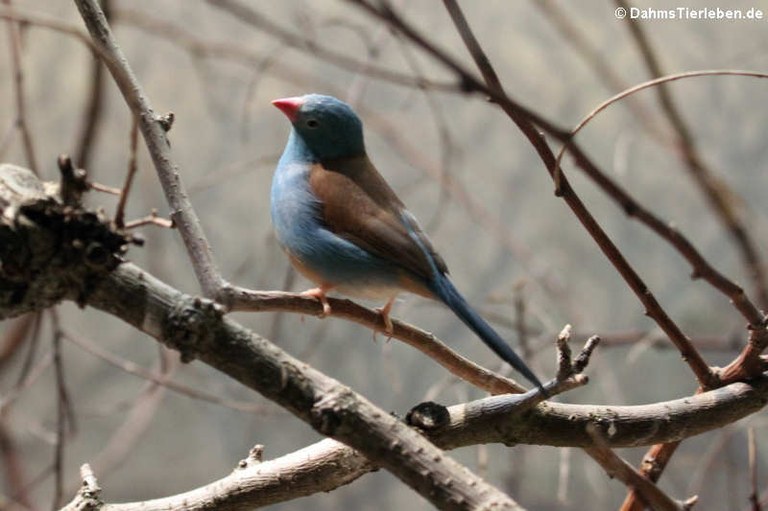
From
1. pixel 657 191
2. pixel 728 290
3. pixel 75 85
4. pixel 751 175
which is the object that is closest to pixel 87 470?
pixel 728 290

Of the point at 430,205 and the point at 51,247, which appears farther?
the point at 430,205

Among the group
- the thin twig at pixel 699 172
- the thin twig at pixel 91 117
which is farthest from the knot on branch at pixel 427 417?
the thin twig at pixel 91 117

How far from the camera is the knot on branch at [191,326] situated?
1.99ft

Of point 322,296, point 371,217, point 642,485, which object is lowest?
point 642,485

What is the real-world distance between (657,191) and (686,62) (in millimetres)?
499

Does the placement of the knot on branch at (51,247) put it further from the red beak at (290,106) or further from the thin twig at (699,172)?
the thin twig at (699,172)

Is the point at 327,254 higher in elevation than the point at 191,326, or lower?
higher

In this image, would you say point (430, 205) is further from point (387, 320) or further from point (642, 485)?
point (642, 485)

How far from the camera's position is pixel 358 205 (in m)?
1.03

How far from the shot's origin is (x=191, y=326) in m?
0.61

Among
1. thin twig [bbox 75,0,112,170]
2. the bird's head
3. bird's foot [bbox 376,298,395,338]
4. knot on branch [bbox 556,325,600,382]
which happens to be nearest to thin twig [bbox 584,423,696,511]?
knot on branch [bbox 556,325,600,382]

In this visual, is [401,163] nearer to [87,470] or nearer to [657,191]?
[657,191]

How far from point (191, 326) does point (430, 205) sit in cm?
264

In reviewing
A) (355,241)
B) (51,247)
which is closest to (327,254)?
(355,241)
